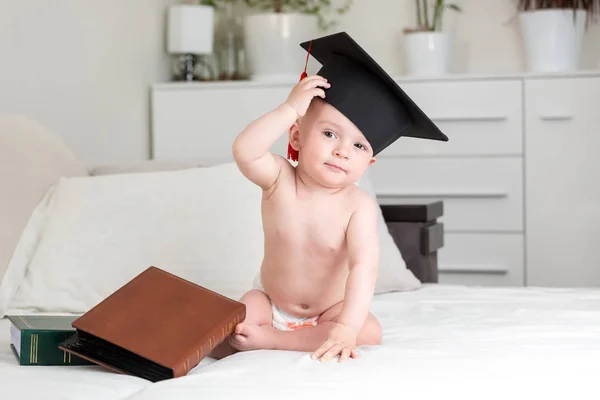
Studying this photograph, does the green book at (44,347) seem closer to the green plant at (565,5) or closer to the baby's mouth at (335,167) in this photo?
Answer: the baby's mouth at (335,167)

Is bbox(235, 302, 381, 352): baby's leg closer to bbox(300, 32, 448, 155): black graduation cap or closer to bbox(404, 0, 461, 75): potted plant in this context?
bbox(300, 32, 448, 155): black graduation cap

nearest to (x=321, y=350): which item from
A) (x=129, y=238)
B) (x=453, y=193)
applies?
(x=129, y=238)

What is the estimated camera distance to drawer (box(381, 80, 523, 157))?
3154 mm

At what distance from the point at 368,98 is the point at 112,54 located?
188 cm

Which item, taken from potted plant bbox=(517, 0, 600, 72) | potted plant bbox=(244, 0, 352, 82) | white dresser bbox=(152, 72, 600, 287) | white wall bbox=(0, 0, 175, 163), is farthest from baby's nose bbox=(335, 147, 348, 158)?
potted plant bbox=(517, 0, 600, 72)

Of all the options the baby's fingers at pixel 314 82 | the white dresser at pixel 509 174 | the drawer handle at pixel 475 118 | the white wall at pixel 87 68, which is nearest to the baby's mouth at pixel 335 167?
the baby's fingers at pixel 314 82

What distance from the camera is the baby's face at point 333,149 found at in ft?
4.34

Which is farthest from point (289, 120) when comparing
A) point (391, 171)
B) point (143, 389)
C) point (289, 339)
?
point (391, 171)

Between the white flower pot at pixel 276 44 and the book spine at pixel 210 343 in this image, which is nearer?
the book spine at pixel 210 343

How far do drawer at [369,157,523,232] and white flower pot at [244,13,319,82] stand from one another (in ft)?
1.80

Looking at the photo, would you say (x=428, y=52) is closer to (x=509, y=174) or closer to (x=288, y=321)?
(x=509, y=174)

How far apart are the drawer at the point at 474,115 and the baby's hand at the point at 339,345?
1.98 metres

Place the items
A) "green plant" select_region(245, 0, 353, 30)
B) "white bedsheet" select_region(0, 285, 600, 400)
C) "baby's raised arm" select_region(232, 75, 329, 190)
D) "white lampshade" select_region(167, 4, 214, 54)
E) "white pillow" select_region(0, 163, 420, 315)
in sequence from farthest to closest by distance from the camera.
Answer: "green plant" select_region(245, 0, 353, 30) < "white lampshade" select_region(167, 4, 214, 54) < "white pillow" select_region(0, 163, 420, 315) < "baby's raised arm" select_region(232, 75, 329, 190) < "white bedsheet" select_region(0, 285, 600, 400)

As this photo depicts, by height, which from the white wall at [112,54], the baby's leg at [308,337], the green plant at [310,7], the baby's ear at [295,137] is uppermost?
the green plant at [310,7]
